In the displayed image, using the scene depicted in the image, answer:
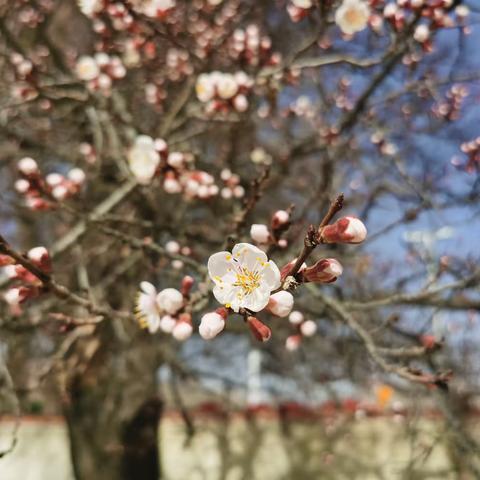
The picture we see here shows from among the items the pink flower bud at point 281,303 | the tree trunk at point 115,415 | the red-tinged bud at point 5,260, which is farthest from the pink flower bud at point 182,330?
the tree trunk at point 115,415

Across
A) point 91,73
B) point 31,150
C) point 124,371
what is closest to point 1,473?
point 124,371

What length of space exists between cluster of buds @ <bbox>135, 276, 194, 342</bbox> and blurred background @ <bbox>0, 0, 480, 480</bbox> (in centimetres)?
3

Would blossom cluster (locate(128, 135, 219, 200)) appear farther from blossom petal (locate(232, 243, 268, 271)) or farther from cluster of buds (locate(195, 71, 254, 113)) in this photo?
blossom petal (locate(232, 243, 268, 271))

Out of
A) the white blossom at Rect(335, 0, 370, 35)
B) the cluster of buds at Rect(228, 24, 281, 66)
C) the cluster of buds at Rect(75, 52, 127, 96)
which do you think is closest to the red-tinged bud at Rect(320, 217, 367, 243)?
the white blossom at Rect(335, 0, 370, 35)

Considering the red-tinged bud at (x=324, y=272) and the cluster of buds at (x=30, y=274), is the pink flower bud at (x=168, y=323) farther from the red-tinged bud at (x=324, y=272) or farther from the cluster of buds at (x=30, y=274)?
the red-tinged bud at (x=324, y=272)

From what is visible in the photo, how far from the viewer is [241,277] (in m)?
1.40

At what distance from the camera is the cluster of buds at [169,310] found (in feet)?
5.32

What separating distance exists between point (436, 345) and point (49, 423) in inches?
247

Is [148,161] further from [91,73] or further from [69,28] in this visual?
[69,28]

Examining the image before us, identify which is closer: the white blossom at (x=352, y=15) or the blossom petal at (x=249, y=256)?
the blossom petal at (x=249, y=256)

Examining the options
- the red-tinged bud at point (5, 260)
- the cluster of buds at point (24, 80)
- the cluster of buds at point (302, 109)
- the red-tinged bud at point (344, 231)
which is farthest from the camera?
the cluster of buds at point (302, 109)

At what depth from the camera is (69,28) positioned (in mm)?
7109

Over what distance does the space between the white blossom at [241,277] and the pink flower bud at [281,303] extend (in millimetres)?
26

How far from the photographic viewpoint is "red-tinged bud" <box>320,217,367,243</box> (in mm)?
1186
